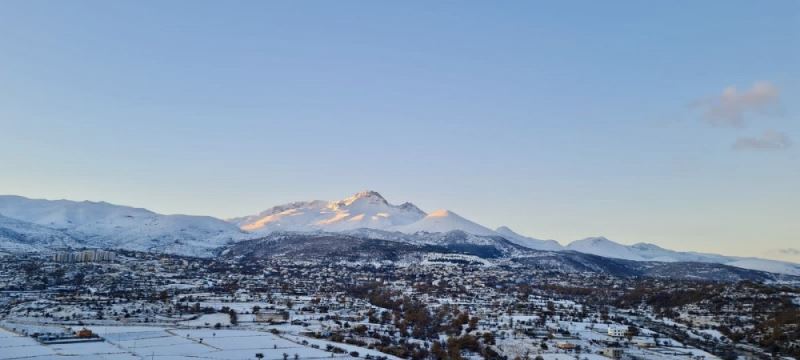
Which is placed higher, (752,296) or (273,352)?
(752,296)

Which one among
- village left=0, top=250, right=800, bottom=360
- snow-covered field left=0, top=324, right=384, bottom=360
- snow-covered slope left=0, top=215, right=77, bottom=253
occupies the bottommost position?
snow-covered field left=0, top=324, right=384, bottom=360

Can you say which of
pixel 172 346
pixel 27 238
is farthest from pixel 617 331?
pixel 27 238

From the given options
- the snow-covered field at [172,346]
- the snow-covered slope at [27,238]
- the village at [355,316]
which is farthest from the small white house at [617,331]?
the snow-covered slope at [27,238]

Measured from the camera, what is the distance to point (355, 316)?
219 feet

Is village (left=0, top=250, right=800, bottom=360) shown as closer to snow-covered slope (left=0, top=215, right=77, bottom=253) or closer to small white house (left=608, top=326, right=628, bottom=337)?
small white house (left=608, top=326, right=628, bottom=337)

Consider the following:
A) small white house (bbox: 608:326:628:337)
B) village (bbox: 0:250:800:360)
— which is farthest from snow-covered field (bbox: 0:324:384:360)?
small white house (bbox: 608:326:628:337)

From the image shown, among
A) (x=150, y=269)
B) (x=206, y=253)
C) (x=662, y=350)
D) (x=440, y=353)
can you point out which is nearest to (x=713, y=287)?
(x=662, y=350)

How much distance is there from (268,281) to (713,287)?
202ft

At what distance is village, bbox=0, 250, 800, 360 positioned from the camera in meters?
49.2

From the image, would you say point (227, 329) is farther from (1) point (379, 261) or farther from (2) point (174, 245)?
(2) point (174, 245)

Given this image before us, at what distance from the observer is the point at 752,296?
7731 cm

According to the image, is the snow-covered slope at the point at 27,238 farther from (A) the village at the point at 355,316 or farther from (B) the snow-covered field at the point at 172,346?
(B) the snow-covered field at the point at 172,346

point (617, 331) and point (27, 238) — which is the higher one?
point (27, 238)

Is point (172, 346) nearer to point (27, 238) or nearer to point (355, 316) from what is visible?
point (355, 316)
